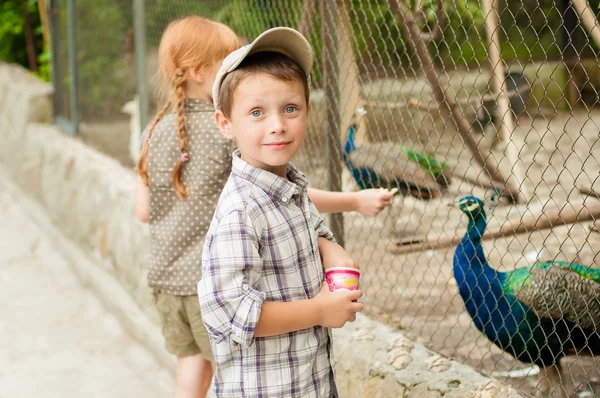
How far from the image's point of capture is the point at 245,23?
3613 millimetres

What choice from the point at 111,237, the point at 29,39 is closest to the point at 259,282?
the point at 111,237

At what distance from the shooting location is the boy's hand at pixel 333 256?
5.46 ft

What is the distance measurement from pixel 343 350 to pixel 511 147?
99.2 inches

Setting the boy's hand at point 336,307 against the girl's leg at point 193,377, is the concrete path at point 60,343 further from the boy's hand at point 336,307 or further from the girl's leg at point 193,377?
the boy's hand at point 336,307

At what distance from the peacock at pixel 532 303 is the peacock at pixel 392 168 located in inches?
33.6

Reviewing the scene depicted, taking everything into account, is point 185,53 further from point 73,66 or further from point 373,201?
point 73,66

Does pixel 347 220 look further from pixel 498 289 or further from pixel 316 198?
pixel 316 198

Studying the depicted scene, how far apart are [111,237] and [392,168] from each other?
1.94 metres

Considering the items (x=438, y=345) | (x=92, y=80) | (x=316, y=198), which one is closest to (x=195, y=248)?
(x=316, y=198)

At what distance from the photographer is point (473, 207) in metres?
2.61

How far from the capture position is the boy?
1527 mm

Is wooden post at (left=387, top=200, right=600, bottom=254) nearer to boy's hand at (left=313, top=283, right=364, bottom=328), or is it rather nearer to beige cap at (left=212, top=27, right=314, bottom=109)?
boy's hand at (left=313, top=283, right=364, bottom=328)

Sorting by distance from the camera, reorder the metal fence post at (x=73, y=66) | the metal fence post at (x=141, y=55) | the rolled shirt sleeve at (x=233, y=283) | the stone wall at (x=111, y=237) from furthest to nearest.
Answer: the metal fence post at (x=73, y=66) → the metal fence post at (x=141, y=55) → the stone wall at (x=111, y=237) → the rolled shirt sleeve at (x=233, y=283)

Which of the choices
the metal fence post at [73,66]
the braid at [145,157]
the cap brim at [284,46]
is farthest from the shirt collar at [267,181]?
the metal fence post at [73,66]
